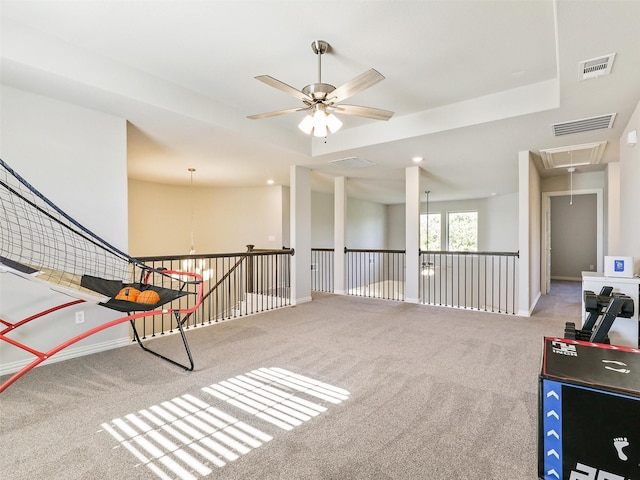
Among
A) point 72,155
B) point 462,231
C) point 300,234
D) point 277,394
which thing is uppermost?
point 72,155

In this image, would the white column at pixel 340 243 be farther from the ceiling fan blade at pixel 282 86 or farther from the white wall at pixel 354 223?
the ceiling fan blade at pixel 282 86

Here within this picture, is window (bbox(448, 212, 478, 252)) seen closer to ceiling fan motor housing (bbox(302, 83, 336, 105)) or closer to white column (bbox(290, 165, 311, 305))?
white column (bbox(290, 165, 311, 305))

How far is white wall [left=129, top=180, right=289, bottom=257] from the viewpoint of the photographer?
7.06 meters

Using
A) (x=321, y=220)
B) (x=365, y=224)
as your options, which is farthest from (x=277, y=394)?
(x=365, y=224)

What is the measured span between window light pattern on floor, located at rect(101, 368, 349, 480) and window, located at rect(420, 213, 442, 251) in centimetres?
934

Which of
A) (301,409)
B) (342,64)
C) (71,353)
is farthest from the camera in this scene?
(71,353)

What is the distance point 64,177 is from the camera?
9.95 ft

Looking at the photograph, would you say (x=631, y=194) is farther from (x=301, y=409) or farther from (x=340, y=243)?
(x=340, y=243)

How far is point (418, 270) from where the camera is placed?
5559 millimetres

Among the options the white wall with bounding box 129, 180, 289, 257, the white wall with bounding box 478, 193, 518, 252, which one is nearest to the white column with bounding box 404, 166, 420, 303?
the white wall with bounding box 129, 180, 289, 257

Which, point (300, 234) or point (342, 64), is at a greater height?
point (342, 64)

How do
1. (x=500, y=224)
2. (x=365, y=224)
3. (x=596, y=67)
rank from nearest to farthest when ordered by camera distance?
(x=596, y=67), (x=500, y=224), (x=365, y=224)

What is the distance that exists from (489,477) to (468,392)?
86 cm

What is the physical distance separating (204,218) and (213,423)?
688 cm
